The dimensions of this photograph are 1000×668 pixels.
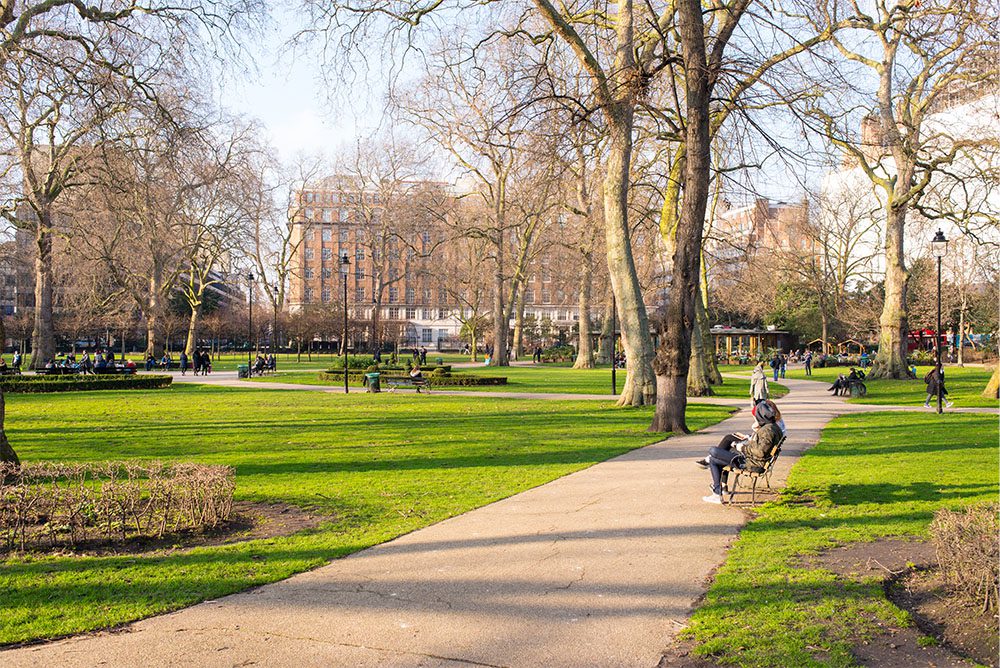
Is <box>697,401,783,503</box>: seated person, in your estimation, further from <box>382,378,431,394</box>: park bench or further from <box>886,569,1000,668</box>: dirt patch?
<box>382,378,431,394</box>: park bench

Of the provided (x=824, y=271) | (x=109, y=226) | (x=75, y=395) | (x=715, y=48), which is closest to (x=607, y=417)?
(x=715, y=48)

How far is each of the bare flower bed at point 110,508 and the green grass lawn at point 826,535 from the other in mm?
4615

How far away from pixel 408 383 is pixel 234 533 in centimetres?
2267

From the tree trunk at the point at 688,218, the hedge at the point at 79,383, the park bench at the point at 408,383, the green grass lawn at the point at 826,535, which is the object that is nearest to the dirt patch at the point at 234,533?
the green grass lawn at the point at 826,535

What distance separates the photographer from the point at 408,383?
30.2m

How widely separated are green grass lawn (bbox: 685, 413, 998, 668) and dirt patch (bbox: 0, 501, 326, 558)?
401 centimetres

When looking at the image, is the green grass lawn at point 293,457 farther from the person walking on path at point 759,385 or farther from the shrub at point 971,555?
the shrub at point 971,555

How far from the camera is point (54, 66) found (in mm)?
11891

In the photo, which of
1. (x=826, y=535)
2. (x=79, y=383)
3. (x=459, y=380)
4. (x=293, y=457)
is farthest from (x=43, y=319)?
(x=826, y=535)

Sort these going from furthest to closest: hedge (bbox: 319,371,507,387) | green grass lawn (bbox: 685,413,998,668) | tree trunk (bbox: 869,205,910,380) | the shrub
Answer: tree trunk (bbox: 869,205,910,380) → hedge (bbox: 319,371,507,387) → the shrub → green grass lawn (bbox: 685,413,998,668)

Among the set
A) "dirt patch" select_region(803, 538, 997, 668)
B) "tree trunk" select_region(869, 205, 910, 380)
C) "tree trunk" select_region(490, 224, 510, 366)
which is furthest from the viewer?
"tree trunk" select_region(490, 224, 510, 366)

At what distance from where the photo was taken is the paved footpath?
4.50m

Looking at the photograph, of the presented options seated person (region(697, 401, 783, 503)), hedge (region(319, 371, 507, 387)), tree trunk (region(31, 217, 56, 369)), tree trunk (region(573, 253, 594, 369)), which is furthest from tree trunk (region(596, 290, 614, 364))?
seated person (region(697, 401, 783, 503))

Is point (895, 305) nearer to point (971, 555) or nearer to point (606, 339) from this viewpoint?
point (606, 339)
